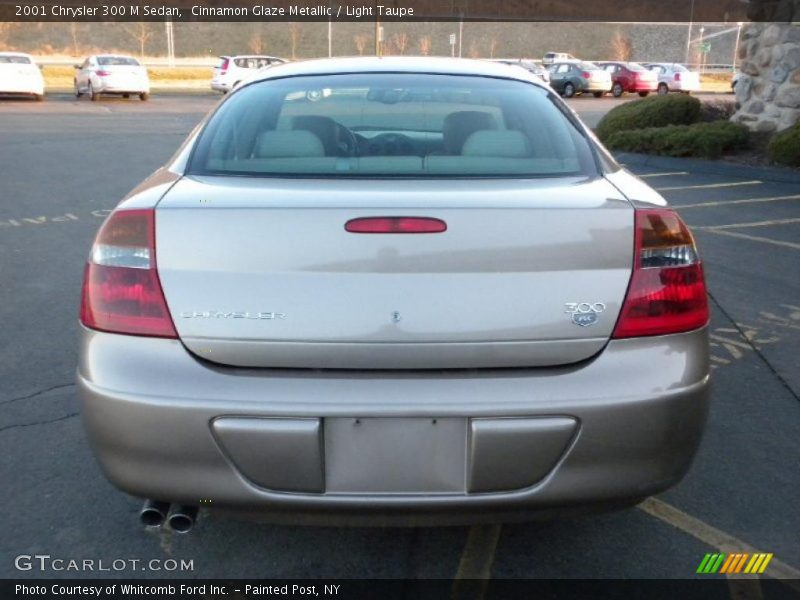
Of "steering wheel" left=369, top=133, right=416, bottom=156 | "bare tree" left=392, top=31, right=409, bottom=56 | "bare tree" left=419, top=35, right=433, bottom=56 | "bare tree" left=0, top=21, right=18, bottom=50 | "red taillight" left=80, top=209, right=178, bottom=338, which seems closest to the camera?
"red taillight" left=80, top=209, right=178, bottom=338

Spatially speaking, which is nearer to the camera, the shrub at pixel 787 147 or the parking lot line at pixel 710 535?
the parking lot line at pixel 710 535

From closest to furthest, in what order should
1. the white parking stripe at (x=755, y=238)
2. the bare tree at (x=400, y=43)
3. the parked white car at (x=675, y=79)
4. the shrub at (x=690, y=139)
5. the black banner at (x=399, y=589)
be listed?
the black banner at (x=399, y=589) → the white parking stripe at (x=755, y=238) → the shrub at (x=690, y=139) → the parked white car at (x=675, y=79) → the bare tree at (x=400, y=43)

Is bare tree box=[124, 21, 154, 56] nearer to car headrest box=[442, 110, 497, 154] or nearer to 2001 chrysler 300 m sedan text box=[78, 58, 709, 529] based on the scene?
car headrest box=[442, 110, 497, 154]

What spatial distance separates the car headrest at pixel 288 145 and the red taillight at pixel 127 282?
0.67 m

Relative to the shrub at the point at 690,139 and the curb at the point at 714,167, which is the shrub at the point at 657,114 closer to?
the shrub at the point at 690,139

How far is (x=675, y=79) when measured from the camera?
36.9 meters

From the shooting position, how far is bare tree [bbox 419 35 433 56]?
6693 centimetres

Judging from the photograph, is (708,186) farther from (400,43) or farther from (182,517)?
(400,43)

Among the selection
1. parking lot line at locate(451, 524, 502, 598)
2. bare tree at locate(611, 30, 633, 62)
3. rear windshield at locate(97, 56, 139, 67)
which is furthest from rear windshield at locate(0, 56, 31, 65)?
bare tree at locate(611, 30, 633, 62)

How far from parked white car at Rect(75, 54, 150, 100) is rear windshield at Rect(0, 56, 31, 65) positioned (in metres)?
1.93

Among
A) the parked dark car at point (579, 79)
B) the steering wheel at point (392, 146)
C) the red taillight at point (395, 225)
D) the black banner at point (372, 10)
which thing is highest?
the black banner at point (372, 10)

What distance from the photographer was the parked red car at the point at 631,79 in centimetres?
3628

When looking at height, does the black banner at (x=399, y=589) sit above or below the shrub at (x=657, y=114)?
below

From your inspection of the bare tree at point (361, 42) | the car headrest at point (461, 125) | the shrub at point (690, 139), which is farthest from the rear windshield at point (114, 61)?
the bare tree at point (361, 42)
